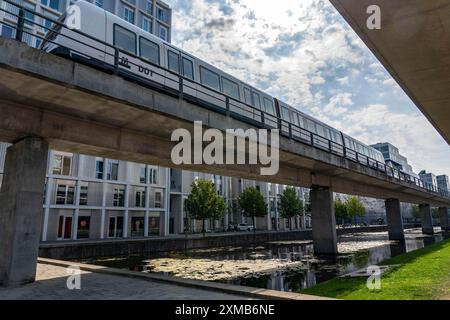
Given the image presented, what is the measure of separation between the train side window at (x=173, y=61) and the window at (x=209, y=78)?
1.84m

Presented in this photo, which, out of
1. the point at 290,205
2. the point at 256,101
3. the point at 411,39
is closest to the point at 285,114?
the point at 256,101

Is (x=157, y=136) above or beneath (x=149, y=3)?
beneath

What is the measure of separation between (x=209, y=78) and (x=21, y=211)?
11.9 meters

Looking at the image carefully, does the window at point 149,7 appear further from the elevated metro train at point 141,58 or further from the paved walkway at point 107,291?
the paved walkway at point 107,291

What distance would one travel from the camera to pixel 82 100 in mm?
10469

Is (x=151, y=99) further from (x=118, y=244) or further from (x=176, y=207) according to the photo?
(x=176, y=207)

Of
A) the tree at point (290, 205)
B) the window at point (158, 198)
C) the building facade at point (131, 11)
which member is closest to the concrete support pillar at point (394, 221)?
the tree at point (290, 205)

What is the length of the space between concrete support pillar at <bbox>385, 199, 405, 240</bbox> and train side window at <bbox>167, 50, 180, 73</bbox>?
36.4 meters

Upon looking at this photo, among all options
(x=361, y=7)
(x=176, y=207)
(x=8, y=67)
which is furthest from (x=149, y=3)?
(x=361, y=7)

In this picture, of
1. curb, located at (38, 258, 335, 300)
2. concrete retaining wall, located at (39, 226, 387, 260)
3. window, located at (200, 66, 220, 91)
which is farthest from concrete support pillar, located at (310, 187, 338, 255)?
curb, located at (38, 258, 335, 300)

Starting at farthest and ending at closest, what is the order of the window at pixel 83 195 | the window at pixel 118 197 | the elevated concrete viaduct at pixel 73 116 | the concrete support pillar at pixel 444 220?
the concrete support pillar at pixel 444 220
the window at pixel 118 197
the window at pixel 83 195
the elevated concrete viaduct at pixel 73 116

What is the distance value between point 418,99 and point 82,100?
10.9 metres

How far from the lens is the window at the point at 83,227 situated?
3727 cm

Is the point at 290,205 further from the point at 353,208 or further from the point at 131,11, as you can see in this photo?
the point at 131,11
